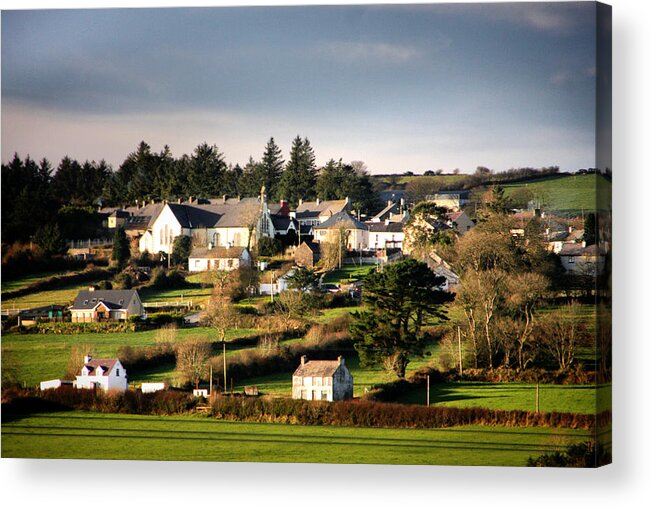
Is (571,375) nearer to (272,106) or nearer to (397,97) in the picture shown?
(397,97)

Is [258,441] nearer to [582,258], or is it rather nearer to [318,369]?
[318,369]

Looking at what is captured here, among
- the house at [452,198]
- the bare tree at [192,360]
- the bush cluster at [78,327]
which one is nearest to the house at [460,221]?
the house at [452,198]

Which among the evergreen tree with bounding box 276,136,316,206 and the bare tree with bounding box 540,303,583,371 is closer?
the bare tree with bounding box 540,303,583,371

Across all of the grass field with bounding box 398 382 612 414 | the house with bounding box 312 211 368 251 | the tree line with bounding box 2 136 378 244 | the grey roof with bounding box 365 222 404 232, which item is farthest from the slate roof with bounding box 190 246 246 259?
the grass field with bounding box 398 382 612 414

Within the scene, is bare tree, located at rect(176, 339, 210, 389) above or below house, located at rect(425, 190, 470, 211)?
below

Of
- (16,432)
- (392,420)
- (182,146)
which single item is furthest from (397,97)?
(16,432)

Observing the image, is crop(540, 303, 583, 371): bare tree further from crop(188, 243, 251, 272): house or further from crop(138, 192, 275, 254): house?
crop(188, 243, 251, 272): house
